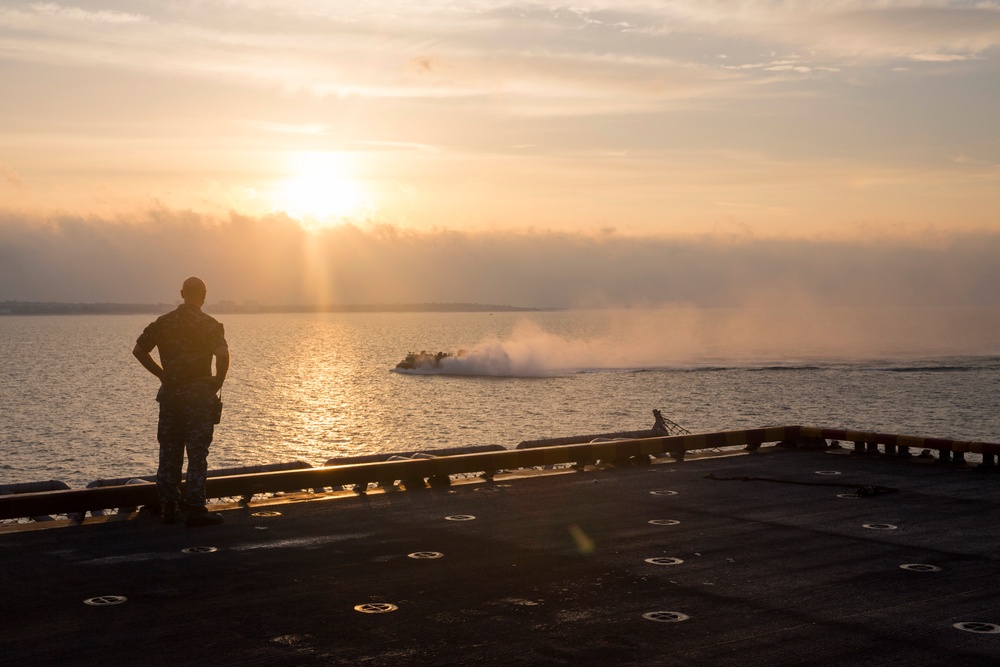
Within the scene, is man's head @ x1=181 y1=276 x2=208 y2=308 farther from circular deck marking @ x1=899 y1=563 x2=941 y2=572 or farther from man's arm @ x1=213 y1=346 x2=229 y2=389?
circular deck marking @ x1=899 y1=563 x2=941 y2=572

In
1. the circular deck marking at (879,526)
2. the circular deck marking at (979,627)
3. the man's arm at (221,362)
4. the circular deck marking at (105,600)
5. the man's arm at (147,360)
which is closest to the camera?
the circular deck marking at (979,627)

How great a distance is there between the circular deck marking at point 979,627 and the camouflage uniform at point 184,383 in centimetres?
701

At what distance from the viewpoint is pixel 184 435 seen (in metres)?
10.1

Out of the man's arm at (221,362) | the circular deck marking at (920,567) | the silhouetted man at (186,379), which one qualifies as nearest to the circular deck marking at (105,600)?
the silhouetted man at (186,379)

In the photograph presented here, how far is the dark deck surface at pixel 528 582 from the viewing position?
21.0 feet

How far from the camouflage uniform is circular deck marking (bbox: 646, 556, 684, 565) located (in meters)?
4.59

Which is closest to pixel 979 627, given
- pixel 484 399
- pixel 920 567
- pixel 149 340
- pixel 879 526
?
pixel 920 567

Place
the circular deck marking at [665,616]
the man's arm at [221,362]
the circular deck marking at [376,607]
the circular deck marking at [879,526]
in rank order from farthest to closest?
the circular deck marking at [879,526]
the man's arm at [221,362]
the circular deck marking at [376,607]
the circular deck marking at [665,616]

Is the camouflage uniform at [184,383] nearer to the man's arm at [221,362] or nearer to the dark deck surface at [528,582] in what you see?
the man's arm at [221,362]

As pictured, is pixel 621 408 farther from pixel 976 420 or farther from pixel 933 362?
pixel 933 362

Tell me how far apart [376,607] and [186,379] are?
3877 millimetres

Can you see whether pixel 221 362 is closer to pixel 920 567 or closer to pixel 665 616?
pixel 665 616

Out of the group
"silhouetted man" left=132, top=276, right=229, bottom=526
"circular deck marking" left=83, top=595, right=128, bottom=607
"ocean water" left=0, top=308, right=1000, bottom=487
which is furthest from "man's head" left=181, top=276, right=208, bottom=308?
"ocean water" left=0, top=308, right=1000, bottom=487

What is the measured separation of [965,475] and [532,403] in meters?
71.3
